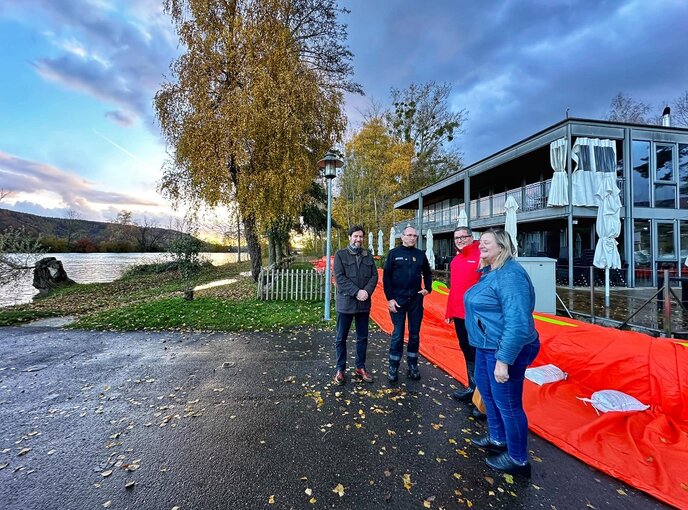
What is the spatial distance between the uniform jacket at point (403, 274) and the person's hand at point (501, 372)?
1.61 m

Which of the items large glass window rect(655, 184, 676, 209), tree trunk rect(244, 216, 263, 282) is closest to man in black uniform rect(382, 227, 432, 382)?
tree trunk rect(244, 216, 263, 282)

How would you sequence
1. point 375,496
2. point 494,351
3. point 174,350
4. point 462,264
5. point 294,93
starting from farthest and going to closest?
point 294,93, point 174,350, point 462,264, point 494,351, point 375,496

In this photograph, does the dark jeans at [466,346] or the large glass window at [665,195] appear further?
the large glass window at [665,195]

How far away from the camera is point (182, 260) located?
53.5ft

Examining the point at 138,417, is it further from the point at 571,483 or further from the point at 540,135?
the point at 540,135

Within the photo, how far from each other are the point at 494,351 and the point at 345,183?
29.8 m

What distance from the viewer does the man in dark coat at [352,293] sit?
351 centimetres

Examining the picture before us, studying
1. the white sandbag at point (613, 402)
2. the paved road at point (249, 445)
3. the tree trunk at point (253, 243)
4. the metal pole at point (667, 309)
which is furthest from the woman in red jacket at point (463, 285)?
the tree trunk at point (253, 243)

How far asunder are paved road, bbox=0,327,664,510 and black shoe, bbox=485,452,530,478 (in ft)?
0.22

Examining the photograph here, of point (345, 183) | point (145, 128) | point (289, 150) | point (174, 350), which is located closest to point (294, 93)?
point (289, 150)

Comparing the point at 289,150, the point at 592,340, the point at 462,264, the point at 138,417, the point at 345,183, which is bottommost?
the point at 138,417

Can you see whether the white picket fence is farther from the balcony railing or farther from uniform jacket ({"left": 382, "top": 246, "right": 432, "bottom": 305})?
the balcony railing

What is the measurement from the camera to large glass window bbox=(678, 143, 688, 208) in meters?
11.9

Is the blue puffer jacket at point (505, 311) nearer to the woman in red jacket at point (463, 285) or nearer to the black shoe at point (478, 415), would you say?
the woman in red jacket at point (463, 285)
